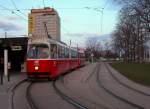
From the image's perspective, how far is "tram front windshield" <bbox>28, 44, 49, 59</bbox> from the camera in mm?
28328

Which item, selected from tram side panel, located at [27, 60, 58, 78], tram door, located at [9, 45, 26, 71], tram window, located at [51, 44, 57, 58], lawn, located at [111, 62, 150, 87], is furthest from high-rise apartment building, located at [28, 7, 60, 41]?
tram side panel, located at [27, 60, 58, 78]

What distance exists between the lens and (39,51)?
93.6 feet

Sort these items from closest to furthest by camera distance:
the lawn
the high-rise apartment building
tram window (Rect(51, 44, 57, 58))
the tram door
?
tram window (Rect(51, 44, 57, 58))
the lawn
the high-rise apartment building
the tram door

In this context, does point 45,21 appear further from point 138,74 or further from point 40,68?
point 40,68

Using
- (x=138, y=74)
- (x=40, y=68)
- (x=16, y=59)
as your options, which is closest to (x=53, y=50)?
(x=40, y=68)

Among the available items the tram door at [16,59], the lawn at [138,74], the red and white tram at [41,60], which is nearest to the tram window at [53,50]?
the red and white tram at [41,60]

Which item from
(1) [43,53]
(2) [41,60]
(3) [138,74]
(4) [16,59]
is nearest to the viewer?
(2) [41,60]

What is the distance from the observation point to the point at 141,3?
5153cm

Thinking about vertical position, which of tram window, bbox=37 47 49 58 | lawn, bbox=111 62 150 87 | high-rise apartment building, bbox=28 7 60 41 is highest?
high-rise apartment building, bbox=28 7 60 41

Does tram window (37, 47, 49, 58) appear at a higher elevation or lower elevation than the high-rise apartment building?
lower

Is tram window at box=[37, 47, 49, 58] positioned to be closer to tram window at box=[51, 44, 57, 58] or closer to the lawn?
tram window at box=[51, 44, 57, 58]

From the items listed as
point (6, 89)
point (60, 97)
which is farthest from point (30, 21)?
point (60, 97)

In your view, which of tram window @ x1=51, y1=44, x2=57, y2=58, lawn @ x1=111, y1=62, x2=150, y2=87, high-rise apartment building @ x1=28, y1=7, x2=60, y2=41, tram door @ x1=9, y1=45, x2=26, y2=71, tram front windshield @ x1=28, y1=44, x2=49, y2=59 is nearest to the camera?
tram front windshield @ x1=28, y1=44, x2=49, y2=59

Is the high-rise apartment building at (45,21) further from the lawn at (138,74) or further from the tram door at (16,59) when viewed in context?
the lawn at (138,74)
